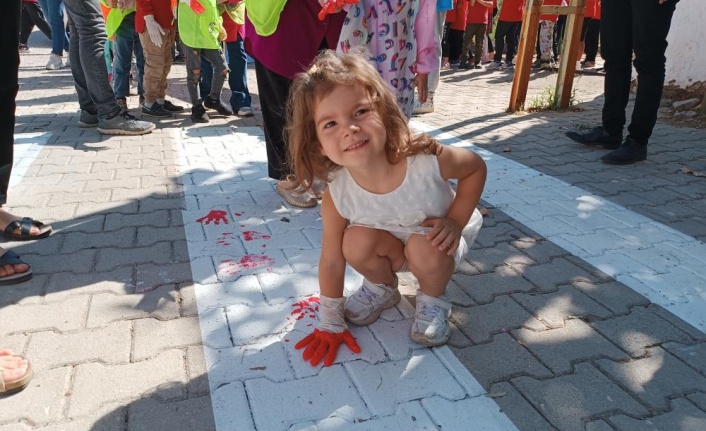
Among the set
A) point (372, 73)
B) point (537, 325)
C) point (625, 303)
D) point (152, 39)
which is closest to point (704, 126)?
point (625, 303)

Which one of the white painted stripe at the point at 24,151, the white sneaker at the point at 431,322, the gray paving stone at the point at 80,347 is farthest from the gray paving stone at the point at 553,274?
the white painted stripe at the point at 24,151

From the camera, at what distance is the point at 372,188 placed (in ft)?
6.89

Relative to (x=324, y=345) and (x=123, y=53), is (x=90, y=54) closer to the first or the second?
(x=123, y=53)

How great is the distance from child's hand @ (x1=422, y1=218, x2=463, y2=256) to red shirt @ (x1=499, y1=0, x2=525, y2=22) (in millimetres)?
9166

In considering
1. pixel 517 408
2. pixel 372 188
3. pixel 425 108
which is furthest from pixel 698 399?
pixel 425 108

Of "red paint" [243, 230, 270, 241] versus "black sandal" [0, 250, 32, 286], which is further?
"red paint" [243, 230, 270, 241]

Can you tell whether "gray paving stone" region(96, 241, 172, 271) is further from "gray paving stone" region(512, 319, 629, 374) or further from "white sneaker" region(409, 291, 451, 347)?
"gray paving stone" region(512, 319, 629, 374)

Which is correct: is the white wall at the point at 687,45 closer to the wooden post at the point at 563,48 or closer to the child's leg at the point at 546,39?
the wooden post at the point at 563,48

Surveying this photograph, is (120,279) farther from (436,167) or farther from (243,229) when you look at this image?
(436,167)

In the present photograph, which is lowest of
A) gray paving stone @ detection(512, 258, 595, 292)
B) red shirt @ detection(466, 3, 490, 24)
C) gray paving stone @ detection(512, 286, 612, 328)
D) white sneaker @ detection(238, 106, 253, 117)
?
gray paving stone @ detection(512, 286, 612, 328)

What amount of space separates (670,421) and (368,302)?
110 cm

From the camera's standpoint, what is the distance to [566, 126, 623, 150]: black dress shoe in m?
4.77

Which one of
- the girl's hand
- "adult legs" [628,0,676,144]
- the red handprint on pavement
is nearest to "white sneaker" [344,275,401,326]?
the red handprint on pavement

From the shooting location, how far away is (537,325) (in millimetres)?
2264
